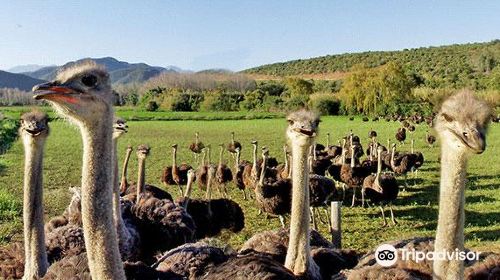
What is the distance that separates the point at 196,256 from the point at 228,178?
730 cm

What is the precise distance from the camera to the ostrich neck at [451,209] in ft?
9.64

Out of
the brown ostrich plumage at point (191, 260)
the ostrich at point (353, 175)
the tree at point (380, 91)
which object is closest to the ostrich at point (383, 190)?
the ostrich at point (353, 175)

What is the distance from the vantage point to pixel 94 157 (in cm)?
252

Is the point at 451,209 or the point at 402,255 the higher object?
the point at 451,209

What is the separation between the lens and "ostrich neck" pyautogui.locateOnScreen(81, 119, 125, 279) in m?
2.48

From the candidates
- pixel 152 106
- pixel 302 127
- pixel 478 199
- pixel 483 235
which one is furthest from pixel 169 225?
pixel 152 106

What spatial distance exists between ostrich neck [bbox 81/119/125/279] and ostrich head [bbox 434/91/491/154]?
1.66 metres

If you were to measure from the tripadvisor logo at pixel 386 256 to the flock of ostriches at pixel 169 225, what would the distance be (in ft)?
0.21

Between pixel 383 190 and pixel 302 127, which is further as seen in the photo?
pixel 383 190

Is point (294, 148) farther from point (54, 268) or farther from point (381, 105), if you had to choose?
point (381, 105)

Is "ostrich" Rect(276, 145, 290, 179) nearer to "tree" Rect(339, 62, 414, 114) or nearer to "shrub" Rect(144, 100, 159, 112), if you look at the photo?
"tree" Rect(339, 62, 414, 114)

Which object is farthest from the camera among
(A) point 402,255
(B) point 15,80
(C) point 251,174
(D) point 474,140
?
(B) point 15,80

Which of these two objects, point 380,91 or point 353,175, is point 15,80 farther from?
point 353,175

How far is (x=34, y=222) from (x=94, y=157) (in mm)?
1669
